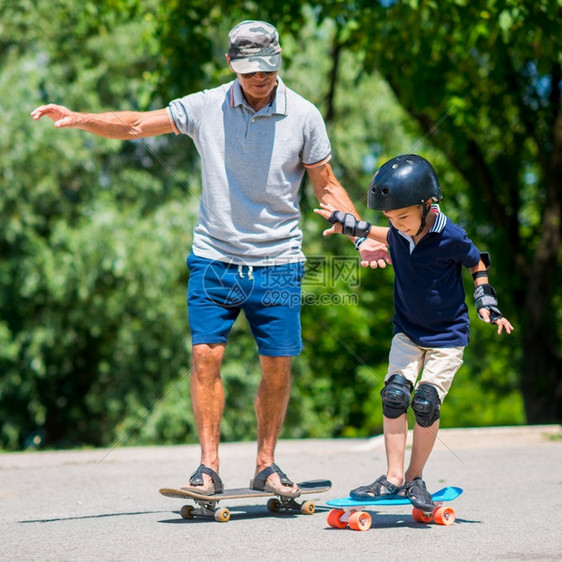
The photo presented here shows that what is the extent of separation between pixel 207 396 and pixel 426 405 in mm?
996

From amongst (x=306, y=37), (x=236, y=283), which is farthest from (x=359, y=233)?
(x=306, y=37)

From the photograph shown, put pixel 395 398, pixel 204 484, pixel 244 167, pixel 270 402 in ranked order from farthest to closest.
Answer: pixel 270 402
pixel 244 167
pixel 204 484
pixel 395 398

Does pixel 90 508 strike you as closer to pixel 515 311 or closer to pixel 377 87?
pixel 515 311

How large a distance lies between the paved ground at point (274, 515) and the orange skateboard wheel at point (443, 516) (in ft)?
0.12

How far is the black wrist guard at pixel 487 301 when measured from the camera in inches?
151

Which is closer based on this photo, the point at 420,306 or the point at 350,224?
the point at 420,306

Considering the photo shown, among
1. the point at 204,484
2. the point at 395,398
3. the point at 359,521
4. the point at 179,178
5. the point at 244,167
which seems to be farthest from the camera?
the point at 179,178

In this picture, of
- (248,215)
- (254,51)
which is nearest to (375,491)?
(248,215)

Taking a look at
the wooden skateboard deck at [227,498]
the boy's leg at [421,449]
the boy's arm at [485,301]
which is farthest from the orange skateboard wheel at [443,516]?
the boy's arm at [485,301]

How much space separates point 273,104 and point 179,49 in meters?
6.09

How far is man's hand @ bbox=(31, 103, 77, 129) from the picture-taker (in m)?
4.00

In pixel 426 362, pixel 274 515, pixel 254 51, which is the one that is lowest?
pixel 274 515

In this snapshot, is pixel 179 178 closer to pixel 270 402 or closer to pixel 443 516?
pixel 270 402

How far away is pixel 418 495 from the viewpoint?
365cm
